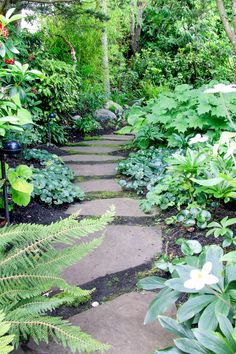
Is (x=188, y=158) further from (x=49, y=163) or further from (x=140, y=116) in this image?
(x=140, y=116)

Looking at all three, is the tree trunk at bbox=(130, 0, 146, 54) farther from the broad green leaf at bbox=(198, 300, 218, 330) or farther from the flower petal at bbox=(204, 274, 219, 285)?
the flower petal at bbox=(204, 274, 219, 285)

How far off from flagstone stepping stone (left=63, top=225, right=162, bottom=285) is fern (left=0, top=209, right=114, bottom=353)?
0.40 metres

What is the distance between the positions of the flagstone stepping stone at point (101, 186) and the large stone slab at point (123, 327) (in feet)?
4.66

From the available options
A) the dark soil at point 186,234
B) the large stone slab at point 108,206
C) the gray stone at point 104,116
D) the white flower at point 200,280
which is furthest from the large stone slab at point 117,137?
the white flower at point 200,280

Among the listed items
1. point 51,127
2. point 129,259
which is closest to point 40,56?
point 51,127

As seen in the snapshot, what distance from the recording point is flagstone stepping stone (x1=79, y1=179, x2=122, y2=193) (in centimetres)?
291

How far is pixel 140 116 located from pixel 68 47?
9.59 ft

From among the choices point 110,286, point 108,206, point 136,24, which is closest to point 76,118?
point 108,206

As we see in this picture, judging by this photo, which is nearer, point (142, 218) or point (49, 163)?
point (142, 218)

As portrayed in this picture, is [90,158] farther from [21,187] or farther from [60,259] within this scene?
[60,259]

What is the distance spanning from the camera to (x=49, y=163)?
10.7 ft

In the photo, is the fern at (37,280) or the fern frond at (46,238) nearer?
the fern at (37,280)

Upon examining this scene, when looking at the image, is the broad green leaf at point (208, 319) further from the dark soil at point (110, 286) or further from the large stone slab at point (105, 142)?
the large stone slab at point (105, 142)

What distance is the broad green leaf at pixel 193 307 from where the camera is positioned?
115cm
